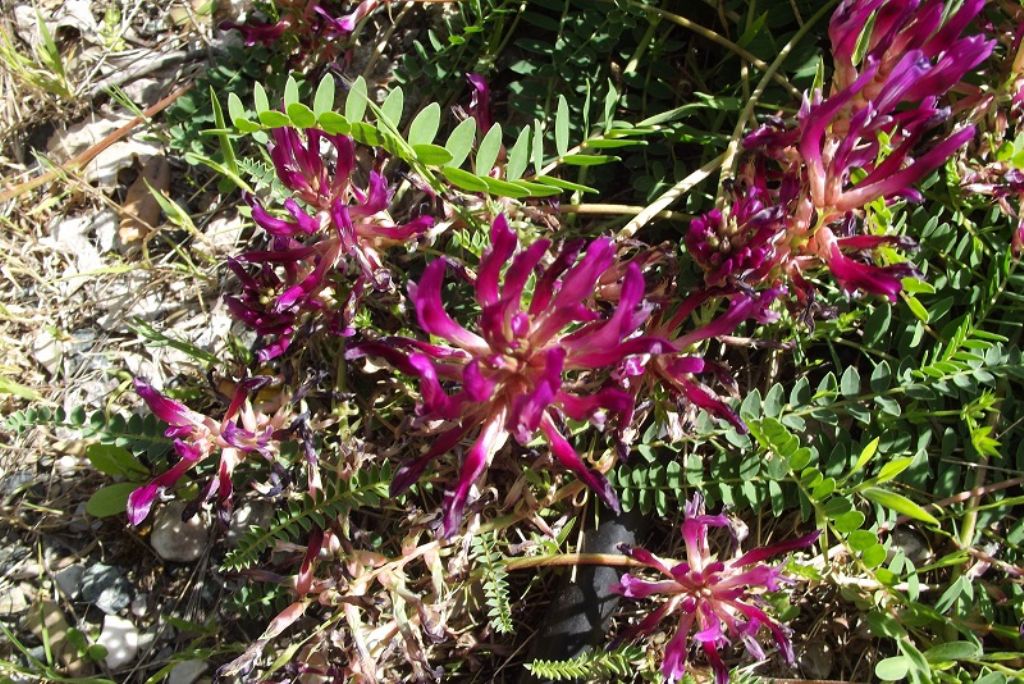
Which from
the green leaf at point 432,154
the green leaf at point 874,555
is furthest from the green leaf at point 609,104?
the green leaf at point 874,555

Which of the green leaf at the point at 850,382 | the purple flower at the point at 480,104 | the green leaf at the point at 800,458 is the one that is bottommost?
the green leaf at the point at 800,458

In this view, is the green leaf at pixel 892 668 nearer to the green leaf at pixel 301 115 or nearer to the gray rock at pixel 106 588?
the green leaf at pixel 301 115

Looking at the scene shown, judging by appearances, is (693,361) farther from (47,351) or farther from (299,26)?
(47,351)

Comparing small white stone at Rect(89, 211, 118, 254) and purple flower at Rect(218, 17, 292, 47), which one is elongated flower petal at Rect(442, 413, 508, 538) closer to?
purple flower at Rect(218, 17, 292, 47)

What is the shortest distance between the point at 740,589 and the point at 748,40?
132cm

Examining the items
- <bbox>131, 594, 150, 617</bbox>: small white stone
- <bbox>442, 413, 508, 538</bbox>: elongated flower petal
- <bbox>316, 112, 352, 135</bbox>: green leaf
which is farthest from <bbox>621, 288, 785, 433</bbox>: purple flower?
<bbox>131, 594, 150, 617</bbox>: small white stone

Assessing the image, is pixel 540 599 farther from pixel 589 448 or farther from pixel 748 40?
pixel 748 40

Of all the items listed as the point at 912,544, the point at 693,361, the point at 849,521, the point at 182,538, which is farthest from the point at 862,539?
the point at 182,538

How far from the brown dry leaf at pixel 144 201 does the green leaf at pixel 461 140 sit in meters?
1.29

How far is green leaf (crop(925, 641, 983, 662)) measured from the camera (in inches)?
76.5

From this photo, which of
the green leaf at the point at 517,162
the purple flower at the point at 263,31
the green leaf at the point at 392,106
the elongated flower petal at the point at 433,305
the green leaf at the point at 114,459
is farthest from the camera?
the purple flower at the point at 263,31

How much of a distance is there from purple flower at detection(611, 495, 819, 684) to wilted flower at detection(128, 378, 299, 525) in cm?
83

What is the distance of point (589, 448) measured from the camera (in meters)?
2.21

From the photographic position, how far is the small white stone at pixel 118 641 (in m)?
2.45
